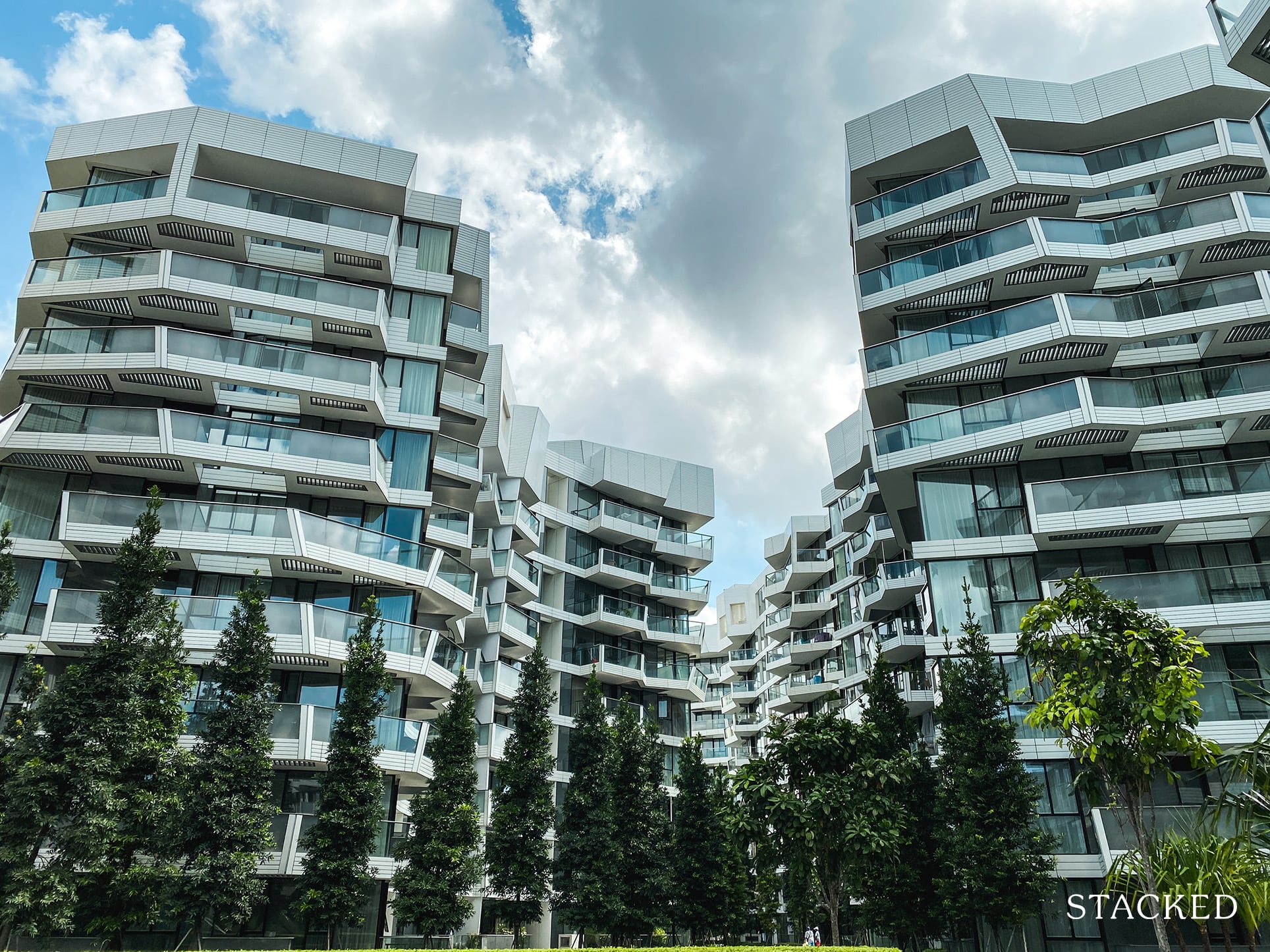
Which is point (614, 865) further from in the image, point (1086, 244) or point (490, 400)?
point (1086, 244)

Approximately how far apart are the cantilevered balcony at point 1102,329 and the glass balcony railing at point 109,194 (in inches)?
1058

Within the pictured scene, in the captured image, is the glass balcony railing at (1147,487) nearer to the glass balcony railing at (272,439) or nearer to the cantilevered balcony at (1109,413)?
the cantilevered balcony at (1109,413)

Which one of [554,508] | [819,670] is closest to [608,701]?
[554,508]

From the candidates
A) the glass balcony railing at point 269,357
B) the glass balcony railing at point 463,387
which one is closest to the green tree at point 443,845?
the glass balcony railing at point 269,357

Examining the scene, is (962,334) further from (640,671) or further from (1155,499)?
(640,671)

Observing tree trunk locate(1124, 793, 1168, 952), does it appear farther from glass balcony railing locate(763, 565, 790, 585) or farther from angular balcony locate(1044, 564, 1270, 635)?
glass balcony railing locate(763, 565, 790, 585)

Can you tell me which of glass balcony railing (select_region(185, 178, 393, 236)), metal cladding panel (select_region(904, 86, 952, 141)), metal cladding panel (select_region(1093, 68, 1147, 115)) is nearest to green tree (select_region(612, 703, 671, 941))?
glass balcony railing (select_region(185, 178, 393, 236))

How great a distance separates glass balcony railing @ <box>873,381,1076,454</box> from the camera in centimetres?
2873

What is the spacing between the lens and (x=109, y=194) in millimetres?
29094

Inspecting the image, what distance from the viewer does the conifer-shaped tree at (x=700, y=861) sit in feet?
101

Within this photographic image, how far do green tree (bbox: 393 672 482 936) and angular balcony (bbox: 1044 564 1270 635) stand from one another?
19791 mm

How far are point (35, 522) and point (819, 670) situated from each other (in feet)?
135

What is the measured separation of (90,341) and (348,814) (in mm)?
16753

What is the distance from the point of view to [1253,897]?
52.1 feet
